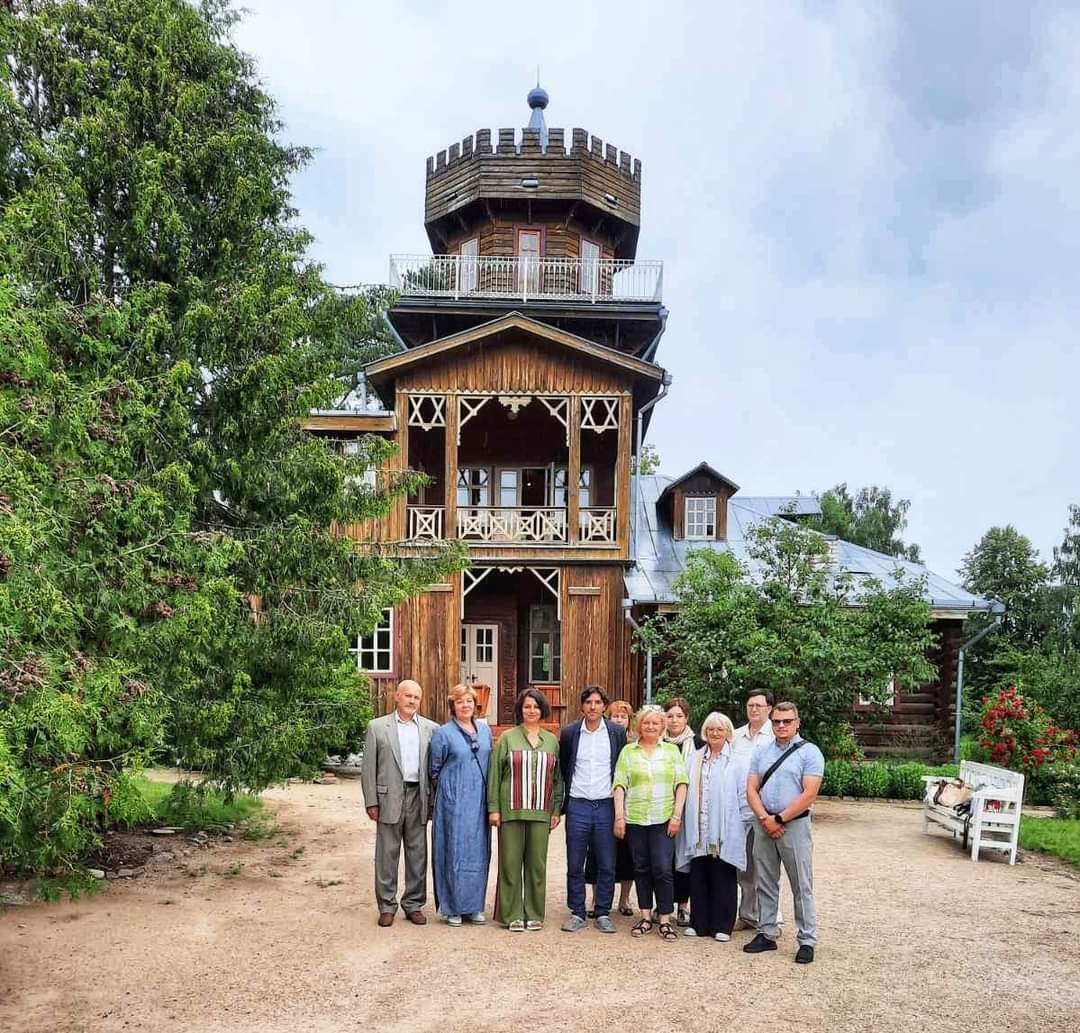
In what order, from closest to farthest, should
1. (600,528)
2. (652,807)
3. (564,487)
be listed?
(652,807) < (600,528) < (564,487)

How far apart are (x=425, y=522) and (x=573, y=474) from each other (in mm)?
2920

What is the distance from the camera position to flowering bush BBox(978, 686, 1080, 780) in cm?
1364

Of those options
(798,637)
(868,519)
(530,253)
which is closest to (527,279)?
(530,253)

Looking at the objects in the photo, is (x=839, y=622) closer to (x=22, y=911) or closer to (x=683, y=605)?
(x=683, y=605)

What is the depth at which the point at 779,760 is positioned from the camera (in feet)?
19.8

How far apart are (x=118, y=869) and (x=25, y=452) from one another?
187 inches

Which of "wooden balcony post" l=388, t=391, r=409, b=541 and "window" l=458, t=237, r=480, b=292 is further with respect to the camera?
"window" l=458, t=237, r=480, b=292

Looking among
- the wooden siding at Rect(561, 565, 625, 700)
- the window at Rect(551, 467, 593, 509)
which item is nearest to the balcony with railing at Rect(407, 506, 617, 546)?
the wooden siding at Rect(561, 565, 625, 700)

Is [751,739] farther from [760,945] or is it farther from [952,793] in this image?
[952,793]

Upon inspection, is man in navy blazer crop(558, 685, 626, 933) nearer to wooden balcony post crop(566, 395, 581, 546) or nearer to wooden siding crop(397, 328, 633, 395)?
wooden balcony post crop(566, 395, 581, 546)

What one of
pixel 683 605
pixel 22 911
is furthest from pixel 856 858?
pixel 22 911

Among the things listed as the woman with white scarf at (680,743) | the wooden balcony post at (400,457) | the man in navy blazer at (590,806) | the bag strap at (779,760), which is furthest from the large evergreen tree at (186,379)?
the wooden balcony post at (400,457)

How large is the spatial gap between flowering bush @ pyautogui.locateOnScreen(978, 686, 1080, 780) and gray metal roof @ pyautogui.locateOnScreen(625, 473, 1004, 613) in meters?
1.92

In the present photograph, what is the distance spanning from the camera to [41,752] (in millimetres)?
5469
